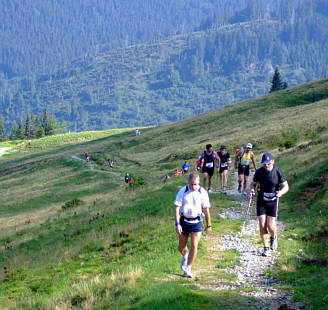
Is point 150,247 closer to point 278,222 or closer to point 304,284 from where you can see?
point 278,222

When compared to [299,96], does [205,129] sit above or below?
below

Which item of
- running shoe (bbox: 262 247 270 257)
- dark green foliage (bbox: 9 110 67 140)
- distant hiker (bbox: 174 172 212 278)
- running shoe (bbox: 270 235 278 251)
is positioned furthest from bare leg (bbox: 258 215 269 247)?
dark green foliage (bbox: 9 110 67 140)

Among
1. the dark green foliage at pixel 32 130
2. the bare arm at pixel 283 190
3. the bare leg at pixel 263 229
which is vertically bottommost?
the dark green foliage at pixel 32 130

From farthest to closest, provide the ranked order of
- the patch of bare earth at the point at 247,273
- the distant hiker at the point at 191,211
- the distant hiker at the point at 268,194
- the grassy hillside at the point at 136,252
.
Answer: the distant hiker at the point at 268,194, the distant hiker at the point at 191,211, the grassy hillside at the point at 136,252, the patch of bare earth at the point at 247,273

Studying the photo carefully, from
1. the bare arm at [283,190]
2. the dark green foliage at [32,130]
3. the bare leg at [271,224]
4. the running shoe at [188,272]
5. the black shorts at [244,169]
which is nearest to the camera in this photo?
A: the running shoe at [188,272]

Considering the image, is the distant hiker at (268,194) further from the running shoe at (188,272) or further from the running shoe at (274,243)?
the running shoe at (188,272)

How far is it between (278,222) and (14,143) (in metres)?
119

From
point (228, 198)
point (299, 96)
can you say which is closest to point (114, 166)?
point (299, 96)

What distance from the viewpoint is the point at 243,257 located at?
38.4ft

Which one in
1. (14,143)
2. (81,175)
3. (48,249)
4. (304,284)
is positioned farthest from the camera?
(14,143)

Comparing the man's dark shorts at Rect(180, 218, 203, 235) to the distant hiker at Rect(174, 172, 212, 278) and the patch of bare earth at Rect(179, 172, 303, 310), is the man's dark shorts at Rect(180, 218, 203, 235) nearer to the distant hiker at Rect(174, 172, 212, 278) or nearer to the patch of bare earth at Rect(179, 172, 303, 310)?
the distant hiker at Rect(174, 172, 212, 278)

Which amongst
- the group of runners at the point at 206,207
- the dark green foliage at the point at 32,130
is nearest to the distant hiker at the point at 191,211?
the group of runners at the point at 206,207

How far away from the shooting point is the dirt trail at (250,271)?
864cm

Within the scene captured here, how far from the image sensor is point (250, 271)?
1069 centimetres
